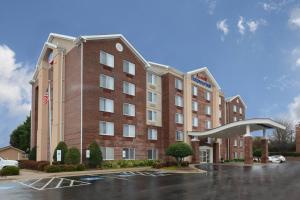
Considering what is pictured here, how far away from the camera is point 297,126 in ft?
242

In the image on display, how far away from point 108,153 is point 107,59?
1015 cm

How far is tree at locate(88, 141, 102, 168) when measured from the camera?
3412 cm

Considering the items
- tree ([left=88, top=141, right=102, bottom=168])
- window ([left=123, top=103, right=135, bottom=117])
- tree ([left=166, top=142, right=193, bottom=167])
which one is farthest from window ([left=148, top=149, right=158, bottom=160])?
tree ([left=88, top=141, right=102, bottom=168])

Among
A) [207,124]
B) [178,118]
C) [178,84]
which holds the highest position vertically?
[178,84]

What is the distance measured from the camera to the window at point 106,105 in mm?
37219

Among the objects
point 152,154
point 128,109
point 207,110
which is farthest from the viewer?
point 207,110

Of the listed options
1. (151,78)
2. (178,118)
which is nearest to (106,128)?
(151,78)

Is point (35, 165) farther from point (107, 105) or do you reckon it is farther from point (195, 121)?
point (195, 121)

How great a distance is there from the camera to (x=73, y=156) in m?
33.3

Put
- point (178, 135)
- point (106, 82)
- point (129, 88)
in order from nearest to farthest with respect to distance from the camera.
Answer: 1. point (106, 82)
2. point (129, 88)
3. point (178, 135)

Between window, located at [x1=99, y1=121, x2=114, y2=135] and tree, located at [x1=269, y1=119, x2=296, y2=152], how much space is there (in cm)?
5132

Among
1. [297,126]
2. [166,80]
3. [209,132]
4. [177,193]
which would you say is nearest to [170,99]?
[166,80]

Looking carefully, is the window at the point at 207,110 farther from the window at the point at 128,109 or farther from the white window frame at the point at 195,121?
the window at the point at 128,109

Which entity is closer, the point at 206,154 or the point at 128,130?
the point at 128,130
